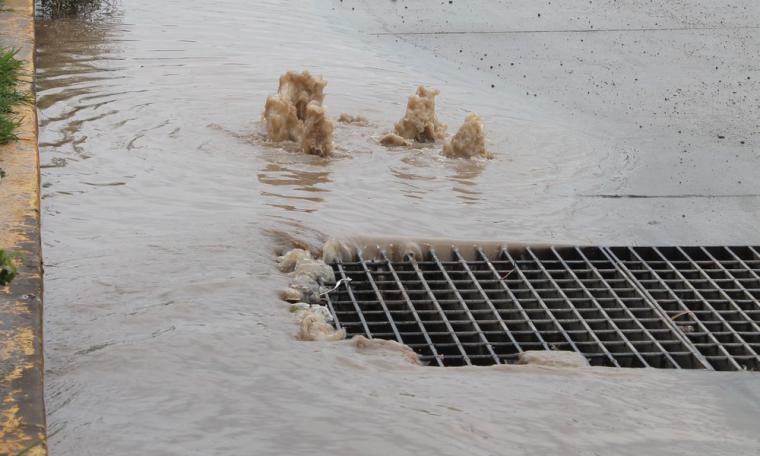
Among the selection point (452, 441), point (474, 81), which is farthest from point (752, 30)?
point (452, 441)

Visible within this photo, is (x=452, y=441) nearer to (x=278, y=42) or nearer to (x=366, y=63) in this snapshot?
(x=366, y=63)

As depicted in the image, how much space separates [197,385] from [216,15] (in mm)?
7826

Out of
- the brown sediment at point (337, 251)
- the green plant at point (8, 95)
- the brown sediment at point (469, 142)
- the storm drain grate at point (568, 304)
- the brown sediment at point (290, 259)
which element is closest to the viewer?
the storm drain grate at point (568, 304)

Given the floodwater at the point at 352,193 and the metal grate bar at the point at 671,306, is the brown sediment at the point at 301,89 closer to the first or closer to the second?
the floodwater at the point at 352,193

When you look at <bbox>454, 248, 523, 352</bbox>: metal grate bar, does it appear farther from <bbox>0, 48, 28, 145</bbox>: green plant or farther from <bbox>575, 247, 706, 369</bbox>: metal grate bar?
<bbox>0, 48, 28, 145</bbox>: green plant

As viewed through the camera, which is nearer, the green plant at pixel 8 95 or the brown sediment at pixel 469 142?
the green plant at pixel 8 95

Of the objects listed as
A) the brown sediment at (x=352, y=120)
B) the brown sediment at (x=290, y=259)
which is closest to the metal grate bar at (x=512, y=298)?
the brown sediment at (x=290, y=259)

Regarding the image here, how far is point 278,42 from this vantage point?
10.6m

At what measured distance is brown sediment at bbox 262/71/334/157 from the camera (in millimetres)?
7430

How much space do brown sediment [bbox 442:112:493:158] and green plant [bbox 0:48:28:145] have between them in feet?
8.88

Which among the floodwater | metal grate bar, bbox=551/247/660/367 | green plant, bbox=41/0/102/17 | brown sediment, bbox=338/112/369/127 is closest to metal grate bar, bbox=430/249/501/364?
the floodwater

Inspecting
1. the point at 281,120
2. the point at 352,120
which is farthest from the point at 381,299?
the point at 352,120

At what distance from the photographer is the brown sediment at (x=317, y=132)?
7383 millimetres

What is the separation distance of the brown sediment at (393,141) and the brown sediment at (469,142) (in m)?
0.28
